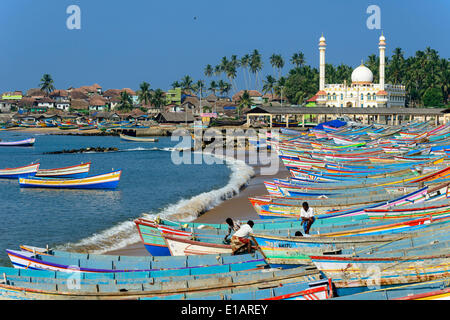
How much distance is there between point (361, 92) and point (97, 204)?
73.4 m

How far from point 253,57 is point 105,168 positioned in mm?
103112

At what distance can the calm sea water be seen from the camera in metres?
20.6

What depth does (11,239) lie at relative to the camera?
20391mm

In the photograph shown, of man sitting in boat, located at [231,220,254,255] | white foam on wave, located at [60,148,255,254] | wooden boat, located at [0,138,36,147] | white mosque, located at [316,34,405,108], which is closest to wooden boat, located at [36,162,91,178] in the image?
white foam on wave, located at [60,148,255,254]

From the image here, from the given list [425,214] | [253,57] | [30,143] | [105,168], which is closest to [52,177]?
[105,168]

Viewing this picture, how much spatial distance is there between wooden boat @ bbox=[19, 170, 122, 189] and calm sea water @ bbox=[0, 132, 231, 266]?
504 millimetres

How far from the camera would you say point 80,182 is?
32.6 meters

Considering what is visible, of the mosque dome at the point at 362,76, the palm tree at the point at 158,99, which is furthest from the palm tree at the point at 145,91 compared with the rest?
the mosque dome at the point at 362,76

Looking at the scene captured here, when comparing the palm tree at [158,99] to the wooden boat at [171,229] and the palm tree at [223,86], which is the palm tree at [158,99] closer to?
the palm tree at [223,86]

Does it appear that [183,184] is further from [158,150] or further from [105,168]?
[158,150]

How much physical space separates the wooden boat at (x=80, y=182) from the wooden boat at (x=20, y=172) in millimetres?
3209

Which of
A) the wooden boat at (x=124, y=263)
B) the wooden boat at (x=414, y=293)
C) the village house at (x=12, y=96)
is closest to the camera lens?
the wooden boat at (x=414, y=293)

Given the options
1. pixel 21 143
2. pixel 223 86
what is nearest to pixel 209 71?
pixel 223 86

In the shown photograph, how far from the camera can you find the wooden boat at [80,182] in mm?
32625
